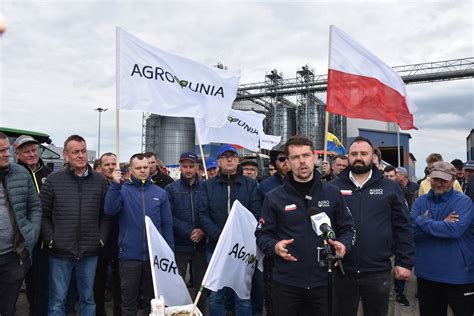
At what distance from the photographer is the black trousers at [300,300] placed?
335 centimetres

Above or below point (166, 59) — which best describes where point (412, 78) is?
above

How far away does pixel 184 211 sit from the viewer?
5.32m

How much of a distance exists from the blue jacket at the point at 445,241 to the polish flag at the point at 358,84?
2.18m

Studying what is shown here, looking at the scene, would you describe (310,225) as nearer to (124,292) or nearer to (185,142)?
(124,292)

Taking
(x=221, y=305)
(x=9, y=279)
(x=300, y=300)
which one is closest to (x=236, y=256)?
(x=221, y=305)

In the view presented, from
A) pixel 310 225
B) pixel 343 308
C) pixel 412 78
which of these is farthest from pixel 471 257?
pixel 412 78

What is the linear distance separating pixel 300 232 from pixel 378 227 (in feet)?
3.22

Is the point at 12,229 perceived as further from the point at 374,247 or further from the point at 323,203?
the point at 374,247

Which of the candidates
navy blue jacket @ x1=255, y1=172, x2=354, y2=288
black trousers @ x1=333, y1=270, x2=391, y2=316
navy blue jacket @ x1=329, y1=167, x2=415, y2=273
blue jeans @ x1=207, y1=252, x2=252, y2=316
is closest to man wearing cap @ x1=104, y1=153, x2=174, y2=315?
blue jeans @ x1=207, y1=252, x2=252, y2=316

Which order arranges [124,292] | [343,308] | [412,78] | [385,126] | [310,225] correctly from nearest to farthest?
1. [310,225]
2. [343,308]
3. [124,292]
4. [412,78]
5. [385,126]

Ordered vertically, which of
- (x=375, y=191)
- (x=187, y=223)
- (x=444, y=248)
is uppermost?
(x=375, y=191)

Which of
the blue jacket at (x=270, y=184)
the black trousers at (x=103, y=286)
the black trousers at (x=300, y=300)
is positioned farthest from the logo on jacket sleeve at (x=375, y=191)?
the black trousers at (x=103, y=286)

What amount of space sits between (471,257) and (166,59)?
4486 millimetres

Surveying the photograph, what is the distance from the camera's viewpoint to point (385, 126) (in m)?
38.0
